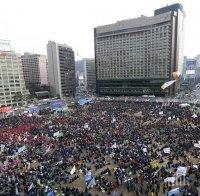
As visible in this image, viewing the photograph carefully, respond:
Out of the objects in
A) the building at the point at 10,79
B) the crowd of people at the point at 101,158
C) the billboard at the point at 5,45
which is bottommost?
the crowd of people at the point at 101,158

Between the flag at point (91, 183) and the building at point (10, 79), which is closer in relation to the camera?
the flag at point (91, 183)

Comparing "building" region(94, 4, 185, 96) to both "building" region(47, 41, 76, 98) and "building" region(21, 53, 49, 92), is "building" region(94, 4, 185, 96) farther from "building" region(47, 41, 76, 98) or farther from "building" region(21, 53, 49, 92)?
"building" region(21, 53, 49, 92)

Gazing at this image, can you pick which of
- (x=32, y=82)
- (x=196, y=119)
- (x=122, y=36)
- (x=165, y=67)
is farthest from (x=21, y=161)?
(x=32, y=82)

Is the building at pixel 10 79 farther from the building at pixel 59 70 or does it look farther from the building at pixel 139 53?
the building at pixel 139 53

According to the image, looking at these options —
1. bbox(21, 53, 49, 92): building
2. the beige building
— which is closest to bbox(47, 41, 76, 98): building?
the beige building

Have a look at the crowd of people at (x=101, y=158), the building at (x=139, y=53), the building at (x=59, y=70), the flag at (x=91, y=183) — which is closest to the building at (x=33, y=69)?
the building at (x=59, y=70)

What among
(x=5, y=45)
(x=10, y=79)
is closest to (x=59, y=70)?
(x=10, y=79)
